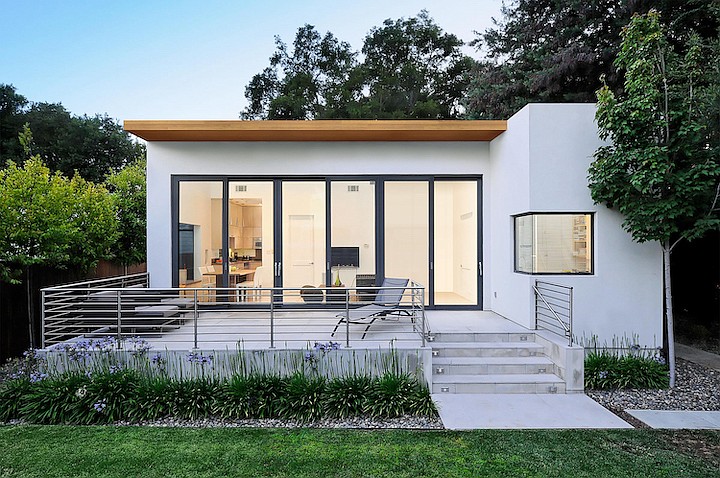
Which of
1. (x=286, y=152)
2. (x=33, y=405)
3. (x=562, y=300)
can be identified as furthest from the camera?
(x=286, y=152)

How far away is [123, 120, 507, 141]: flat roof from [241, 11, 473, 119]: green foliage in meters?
12.3

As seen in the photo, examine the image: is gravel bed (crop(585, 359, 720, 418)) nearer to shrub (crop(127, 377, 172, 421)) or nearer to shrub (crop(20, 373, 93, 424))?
shrub (crop(127, 377, 172, 421))

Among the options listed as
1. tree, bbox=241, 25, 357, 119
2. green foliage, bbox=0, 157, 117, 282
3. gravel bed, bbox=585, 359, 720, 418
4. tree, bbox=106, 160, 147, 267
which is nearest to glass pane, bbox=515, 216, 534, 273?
gravel bed, bbox=585, 359, 720, 418

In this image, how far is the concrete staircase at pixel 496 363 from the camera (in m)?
6.09

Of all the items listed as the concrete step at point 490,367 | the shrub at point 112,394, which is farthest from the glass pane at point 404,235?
the shrub at point 112,394

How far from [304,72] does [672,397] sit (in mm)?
20852

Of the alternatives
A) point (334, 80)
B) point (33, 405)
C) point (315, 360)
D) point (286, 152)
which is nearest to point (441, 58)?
point (334, 80)

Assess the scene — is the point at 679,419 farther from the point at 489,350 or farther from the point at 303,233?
the point at 303,233

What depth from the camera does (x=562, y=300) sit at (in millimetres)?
6836

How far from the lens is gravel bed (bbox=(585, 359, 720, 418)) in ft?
18.9

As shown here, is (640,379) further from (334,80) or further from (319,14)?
(319,14)

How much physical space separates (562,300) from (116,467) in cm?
585

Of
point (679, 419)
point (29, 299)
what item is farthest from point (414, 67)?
point (679, 419)

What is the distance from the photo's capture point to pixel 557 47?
13477 millimetres
